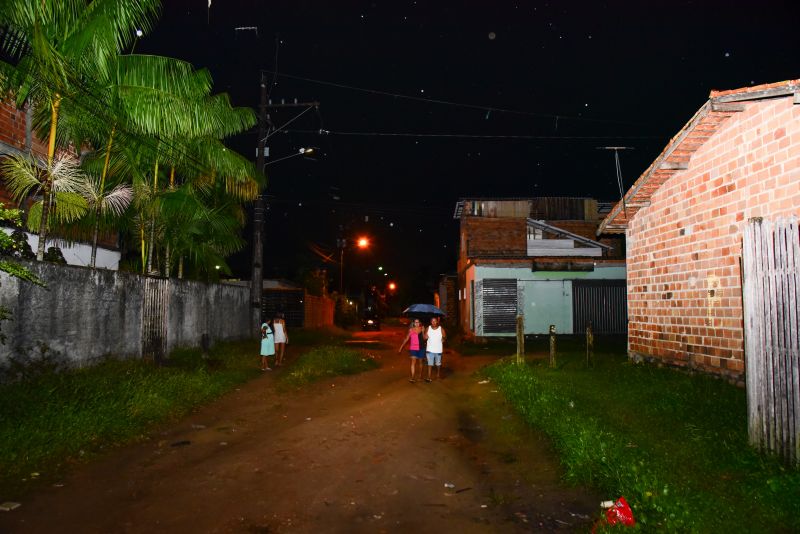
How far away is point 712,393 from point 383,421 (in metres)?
5.51

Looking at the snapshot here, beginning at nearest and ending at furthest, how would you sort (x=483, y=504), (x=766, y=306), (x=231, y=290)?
1. (x=483, y=504)
2. (x=766, y=306)
3. (x=231, y=290)

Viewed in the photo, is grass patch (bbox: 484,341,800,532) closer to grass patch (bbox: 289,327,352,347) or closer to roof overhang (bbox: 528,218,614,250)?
grass patch (bbox: 289,327,352,347)

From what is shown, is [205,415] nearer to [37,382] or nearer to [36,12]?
[37,382]

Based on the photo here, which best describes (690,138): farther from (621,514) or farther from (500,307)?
(500,307)

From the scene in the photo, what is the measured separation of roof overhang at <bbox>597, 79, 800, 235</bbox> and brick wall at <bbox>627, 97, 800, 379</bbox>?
171 millimetres

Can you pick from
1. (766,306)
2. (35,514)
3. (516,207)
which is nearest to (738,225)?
(766,306)

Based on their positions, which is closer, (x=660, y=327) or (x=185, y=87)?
(x=185, y=87)

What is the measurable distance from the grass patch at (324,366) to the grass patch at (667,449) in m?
5.14

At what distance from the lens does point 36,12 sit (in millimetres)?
7973

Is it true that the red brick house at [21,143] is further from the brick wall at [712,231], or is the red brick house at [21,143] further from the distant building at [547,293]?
the distant building at [547,293]

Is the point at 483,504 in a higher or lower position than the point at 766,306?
lower

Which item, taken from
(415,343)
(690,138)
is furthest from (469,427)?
(690,138)

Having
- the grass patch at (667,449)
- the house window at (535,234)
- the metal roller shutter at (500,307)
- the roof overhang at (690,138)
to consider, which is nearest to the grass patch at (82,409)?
the grass patch at (667,449)

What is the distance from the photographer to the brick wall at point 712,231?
8.81 m
